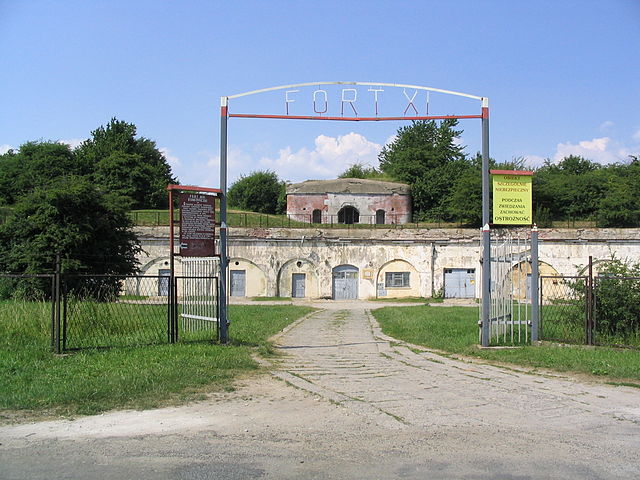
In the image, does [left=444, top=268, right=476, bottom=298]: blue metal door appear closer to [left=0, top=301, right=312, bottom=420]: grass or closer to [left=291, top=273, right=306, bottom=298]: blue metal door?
[left=291, top=273, right=306, bottom=298]: blue metal door

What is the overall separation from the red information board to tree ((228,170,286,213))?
58759 millimetres

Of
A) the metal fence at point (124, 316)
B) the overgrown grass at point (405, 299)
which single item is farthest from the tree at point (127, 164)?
the metal fence at point (124, 316)

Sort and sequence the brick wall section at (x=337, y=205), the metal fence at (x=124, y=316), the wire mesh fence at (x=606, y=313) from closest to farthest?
the metal fence at (x=124, y=316) → the wire mesh fence at (x=606, y=313) → the brick wall section at (x=337, y=205)

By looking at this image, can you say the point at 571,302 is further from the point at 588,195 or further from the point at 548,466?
the point at 588,195

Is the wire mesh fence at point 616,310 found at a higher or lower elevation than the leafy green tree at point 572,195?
lower

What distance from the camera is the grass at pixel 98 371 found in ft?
26.5

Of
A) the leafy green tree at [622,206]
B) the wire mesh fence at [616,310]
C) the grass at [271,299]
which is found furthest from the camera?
the leafy green tree at [622,206]

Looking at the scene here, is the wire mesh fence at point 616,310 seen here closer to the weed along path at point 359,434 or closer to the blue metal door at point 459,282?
the weed along path at point 359,434

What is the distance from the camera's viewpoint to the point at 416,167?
65.6 m

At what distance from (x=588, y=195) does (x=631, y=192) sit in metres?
8.84

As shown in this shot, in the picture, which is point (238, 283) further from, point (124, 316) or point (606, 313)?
point (606, 313)

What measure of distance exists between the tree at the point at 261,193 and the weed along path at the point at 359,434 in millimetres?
63276

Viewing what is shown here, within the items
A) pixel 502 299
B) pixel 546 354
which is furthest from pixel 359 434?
pixel 502 299

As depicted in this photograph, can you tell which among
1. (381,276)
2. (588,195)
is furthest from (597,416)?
(588,195)
